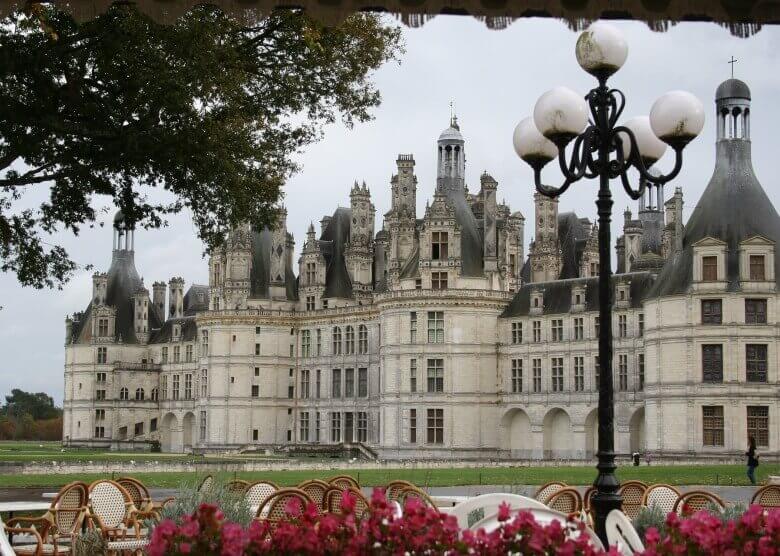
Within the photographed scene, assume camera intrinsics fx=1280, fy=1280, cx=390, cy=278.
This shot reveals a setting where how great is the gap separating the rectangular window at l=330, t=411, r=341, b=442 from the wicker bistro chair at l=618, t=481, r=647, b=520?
52398 mm

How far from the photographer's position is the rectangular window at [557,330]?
5684 cm

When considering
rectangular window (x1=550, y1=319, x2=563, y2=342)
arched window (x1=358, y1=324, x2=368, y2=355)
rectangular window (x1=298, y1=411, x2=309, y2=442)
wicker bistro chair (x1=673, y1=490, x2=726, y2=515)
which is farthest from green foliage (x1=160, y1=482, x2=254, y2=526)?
rectangular window (x1=298, y1=411, x2=309, y2=442)

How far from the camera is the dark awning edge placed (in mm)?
6570

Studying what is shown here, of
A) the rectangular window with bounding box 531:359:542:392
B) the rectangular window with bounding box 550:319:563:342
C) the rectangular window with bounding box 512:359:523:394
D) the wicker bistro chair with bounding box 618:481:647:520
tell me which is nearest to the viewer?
the wicker bistro chair with bounding box 618:481:647:520

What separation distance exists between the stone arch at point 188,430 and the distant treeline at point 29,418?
34.0 meters

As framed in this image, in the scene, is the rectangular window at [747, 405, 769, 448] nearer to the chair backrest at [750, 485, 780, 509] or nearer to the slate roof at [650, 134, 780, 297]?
the slate roof at [650, 134, 780, 297]

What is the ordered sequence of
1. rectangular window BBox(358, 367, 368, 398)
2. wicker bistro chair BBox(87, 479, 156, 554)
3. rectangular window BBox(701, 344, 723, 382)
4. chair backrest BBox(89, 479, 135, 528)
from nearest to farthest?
wicker bistro chair BBox(87, 479, 156, 554)
chair backrest BBox(89, 479, 135, 528)
rectangular window BBox(701, 344, 723, 382)
rectangular window BBox(358, 367, 368, 398)

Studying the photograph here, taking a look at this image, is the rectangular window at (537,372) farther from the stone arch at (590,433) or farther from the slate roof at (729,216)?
the slate roof at (729,216)

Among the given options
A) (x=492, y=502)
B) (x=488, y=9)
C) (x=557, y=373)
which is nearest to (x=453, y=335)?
(x=557, y=373)

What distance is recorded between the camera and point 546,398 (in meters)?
56.6

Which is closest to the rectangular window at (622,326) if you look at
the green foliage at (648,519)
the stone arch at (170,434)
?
the stone arch at (170,434)

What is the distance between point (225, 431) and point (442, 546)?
61.4 m

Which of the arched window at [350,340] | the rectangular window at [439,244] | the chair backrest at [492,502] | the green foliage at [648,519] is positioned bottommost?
the green foliage at [648,519]

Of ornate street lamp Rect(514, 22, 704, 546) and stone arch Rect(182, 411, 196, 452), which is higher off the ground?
ornate street lamp Rect(514, 22, 704, 546)
